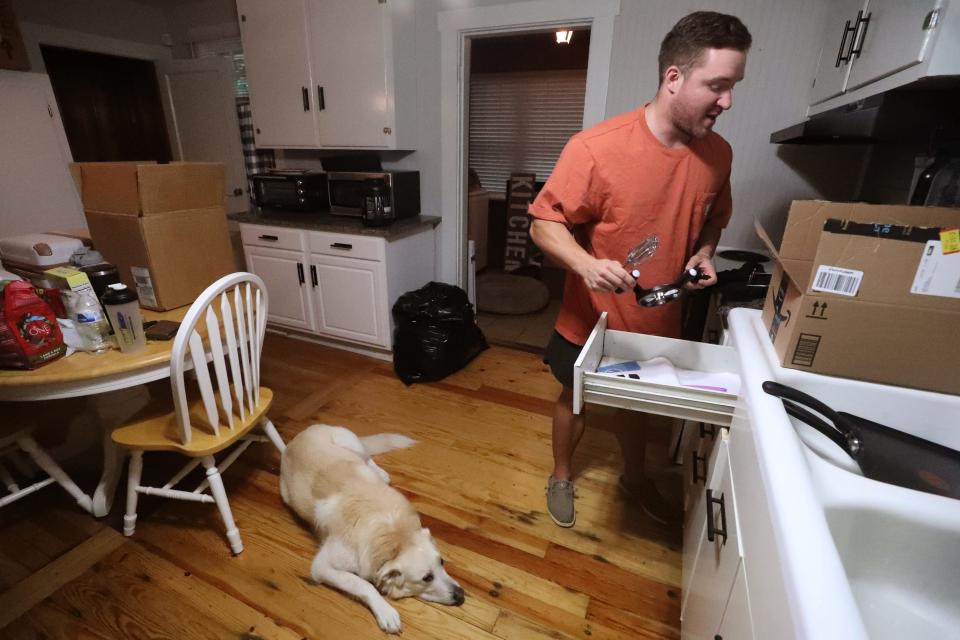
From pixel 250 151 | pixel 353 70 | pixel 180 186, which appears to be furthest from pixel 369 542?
pixel 250 151

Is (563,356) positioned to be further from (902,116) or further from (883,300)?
→ (902,116)

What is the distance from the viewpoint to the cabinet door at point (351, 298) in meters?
2.68

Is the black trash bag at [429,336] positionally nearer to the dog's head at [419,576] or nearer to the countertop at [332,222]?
the countertop at [332,222]

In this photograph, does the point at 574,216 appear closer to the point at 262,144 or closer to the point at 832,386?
the point at 832,386

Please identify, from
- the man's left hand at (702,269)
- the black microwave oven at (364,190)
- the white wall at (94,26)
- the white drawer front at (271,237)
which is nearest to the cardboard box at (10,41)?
the white wall at (94,26)

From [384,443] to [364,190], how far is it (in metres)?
1.52

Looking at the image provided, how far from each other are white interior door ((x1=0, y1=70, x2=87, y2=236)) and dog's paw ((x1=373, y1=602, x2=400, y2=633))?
3.36 m

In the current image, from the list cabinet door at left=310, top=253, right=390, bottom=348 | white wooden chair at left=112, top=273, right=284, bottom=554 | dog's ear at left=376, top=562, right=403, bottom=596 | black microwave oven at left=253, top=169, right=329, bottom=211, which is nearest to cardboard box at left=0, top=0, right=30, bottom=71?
black microwave oven at left=253, top=169, right=329, bottom=211

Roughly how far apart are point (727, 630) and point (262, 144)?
3.52m

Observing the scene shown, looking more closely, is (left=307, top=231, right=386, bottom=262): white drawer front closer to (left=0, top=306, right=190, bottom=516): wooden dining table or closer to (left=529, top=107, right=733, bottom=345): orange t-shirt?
(left=0, top=306, right=190, bottom=516): wooden dining table

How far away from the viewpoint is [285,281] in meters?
2.96

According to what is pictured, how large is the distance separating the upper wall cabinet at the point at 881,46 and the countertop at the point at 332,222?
2.08m

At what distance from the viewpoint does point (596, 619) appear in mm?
1329

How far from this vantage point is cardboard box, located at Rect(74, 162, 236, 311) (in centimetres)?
141
